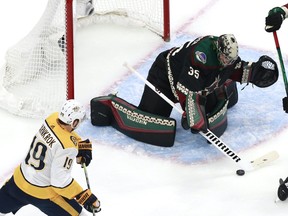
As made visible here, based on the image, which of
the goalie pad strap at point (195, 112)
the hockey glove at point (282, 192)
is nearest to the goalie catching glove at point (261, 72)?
the goalie pad strap at point (195, 112)

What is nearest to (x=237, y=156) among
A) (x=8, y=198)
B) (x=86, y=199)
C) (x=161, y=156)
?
(x=161, y=156)

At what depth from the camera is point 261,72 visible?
15.0 ft

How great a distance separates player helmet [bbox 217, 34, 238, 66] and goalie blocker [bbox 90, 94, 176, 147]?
0.51 metres

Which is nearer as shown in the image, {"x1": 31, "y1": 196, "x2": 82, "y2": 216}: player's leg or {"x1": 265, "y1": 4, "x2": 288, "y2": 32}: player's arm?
{"x1": 31, "y1": 196, "x2": 82, "y2": 216}: player's leg

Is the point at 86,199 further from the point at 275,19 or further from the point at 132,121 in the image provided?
the point at 275,19

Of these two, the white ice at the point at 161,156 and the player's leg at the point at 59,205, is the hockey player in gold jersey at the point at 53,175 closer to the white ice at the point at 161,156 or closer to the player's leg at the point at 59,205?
the player's leg at the point at 59,205

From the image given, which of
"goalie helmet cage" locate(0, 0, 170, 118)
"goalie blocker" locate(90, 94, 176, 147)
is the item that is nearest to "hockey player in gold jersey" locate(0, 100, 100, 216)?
"goalie blocker" locate(90, 94, 176, 147)

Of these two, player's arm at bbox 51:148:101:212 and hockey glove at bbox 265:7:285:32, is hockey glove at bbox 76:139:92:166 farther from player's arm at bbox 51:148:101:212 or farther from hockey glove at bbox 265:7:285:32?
hockey glove at bbox 265:7:285:32

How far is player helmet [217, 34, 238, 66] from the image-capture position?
13.8 ft

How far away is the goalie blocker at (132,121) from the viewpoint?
4543 millimetres

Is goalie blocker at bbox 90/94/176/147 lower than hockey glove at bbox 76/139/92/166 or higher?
lower

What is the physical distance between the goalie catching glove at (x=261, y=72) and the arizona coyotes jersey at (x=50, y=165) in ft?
4.50

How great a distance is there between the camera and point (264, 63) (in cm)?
455

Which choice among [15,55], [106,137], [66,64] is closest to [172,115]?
[106,137]
